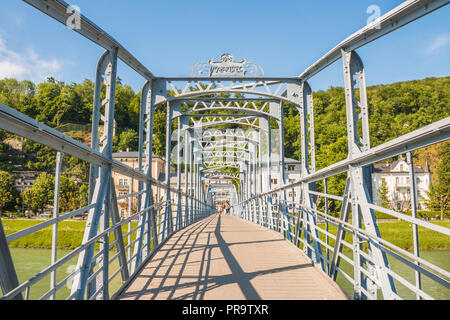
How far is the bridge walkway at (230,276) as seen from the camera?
351 cm

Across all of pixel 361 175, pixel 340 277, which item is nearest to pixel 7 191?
pixel 361 175

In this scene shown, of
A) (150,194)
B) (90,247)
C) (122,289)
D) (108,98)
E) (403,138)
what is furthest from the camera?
(150,194)

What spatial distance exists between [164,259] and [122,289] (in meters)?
1.60

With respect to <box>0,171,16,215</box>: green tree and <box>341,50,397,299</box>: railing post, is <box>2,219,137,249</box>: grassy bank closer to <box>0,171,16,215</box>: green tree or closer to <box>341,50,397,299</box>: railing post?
<box>0,171,16,215</box>: green tree

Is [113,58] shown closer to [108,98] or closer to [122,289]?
[108,98]

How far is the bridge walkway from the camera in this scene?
3514 millimetres

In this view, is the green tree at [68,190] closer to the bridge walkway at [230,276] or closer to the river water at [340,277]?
the river water at [340,277]

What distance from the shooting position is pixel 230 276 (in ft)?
13.6

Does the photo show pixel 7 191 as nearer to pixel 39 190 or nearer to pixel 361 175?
pixel 39 190

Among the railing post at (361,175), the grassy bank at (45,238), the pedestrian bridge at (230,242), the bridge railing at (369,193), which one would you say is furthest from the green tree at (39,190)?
the grassy bank at (45,238)

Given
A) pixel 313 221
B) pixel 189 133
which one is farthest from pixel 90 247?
pixel 189 133


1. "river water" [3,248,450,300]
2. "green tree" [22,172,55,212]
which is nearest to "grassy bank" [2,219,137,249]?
"river water" [3,248,450,300]

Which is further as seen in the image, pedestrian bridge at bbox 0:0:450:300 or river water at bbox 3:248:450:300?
river water at bbox 3:248:450:300

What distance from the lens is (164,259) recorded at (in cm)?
532
